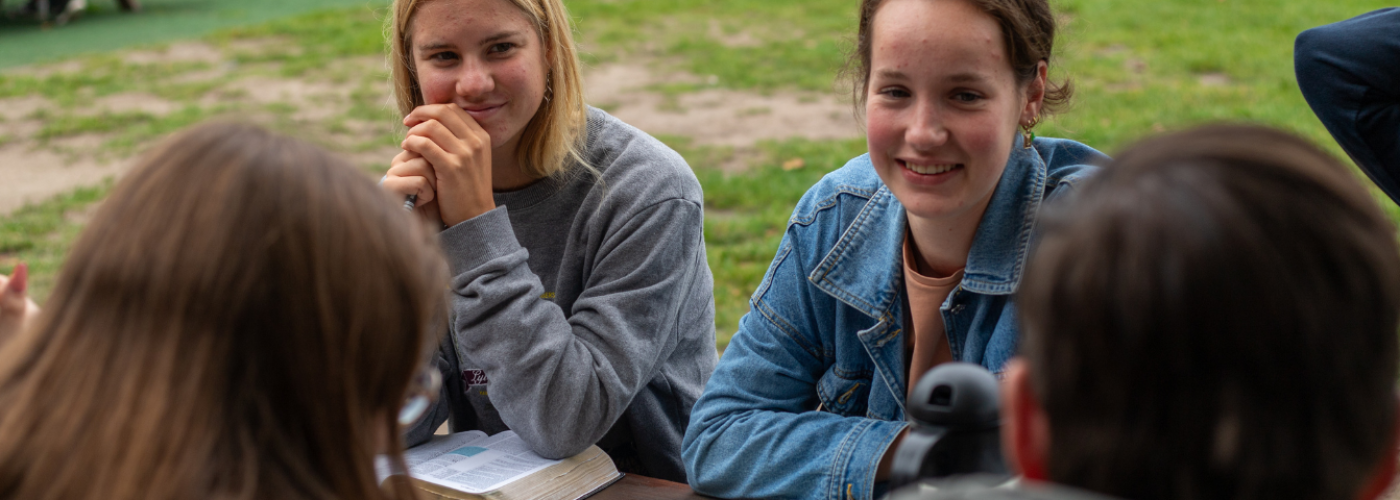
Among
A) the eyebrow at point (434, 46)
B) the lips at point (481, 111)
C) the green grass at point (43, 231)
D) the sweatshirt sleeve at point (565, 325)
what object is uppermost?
the eyebrow at point (434, 46)

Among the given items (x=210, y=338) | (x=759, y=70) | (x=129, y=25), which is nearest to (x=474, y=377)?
(x=210, y=338)

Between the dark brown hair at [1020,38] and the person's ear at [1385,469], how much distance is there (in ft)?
3.38

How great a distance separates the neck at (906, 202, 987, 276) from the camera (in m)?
1.98

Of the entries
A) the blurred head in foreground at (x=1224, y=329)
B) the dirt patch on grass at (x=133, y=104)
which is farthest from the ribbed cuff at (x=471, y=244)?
the dirt patch on grass at (x=133, y=104)

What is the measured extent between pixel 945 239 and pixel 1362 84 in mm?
1102

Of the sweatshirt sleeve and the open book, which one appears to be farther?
the sweatshirt sleeve

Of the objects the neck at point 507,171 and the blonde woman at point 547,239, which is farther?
the neck at point 507,171

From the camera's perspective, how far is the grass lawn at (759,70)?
5.62 meters

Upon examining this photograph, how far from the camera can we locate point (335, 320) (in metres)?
Answer: 1.00

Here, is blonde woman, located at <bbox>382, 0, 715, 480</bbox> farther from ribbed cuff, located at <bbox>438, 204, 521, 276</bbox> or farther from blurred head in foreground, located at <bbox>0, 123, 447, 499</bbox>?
blurred head in foreground, located at <bbox>0, 123, 447, 499</bbox>

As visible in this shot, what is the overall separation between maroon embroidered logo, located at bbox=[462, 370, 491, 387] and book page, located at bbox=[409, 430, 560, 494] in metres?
0.21

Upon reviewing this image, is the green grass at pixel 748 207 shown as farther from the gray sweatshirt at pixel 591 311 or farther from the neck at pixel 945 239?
the neck at pixel 945 239

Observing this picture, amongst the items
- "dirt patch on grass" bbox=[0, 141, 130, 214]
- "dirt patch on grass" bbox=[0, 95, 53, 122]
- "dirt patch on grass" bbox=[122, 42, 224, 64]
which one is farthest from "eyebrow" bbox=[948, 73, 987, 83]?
"dirt patch on grass" bbox=[122, 42, 224, 64]

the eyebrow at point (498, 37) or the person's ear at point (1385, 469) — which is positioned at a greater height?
the eyebrow at point (498, 37)
